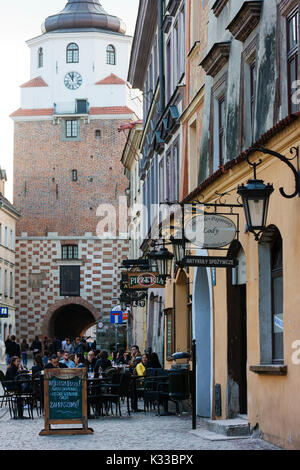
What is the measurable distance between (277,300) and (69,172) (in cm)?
4898

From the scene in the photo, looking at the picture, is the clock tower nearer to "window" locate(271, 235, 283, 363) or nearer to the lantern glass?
"window" locate(271, 235, 283, 363)

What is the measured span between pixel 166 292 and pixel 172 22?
254 inches

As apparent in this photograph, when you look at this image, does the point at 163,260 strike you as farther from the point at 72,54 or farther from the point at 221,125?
the point at 72,54

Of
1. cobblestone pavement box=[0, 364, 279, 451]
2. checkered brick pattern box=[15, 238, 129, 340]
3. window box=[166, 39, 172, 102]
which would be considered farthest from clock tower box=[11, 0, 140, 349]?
cobblestone pavement box=[0, 364, 279, 451]

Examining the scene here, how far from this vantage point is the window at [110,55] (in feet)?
213

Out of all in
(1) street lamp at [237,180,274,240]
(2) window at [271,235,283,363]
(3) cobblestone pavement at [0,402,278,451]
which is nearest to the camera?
(1) street lamp at [237,180,274,240]

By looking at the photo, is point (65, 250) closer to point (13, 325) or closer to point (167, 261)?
point (13, 325)

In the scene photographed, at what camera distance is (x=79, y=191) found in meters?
61.6

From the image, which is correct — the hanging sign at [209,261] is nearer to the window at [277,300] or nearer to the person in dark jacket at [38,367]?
the window at [277,300]

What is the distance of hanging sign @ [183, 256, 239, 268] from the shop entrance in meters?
1.59

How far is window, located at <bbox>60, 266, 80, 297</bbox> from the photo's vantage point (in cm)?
6006

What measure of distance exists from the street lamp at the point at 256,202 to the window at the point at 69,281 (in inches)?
1921

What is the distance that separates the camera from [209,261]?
13969 millimetres

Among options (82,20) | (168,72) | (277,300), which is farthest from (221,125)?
(82,20)
